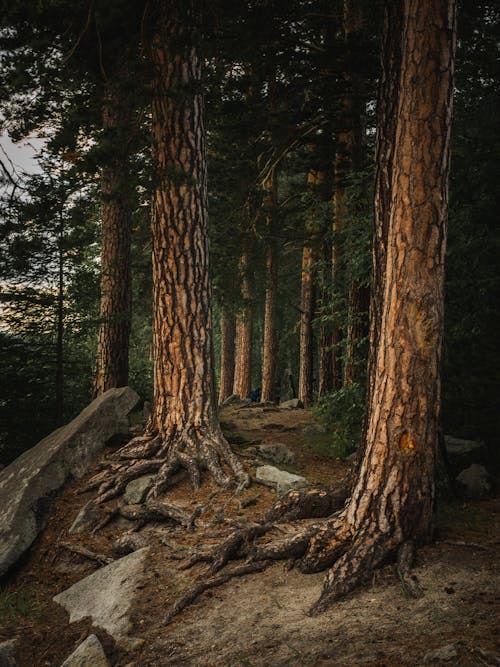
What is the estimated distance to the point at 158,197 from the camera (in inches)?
282

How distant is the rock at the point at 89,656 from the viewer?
3.73 m

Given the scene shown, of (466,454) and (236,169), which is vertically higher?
(236,169)

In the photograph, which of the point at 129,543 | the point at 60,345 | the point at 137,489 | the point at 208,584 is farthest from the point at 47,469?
the point at 60,345

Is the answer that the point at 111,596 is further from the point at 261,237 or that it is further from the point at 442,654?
the point at 261,237

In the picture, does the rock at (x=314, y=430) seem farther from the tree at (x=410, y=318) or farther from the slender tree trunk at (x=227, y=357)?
the slender tree trunk at (x=227, y=357)

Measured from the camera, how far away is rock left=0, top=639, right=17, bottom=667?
3.98m

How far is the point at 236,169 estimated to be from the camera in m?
13.4

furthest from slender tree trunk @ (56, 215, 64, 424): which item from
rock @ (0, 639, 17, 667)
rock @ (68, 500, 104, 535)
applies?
rock @ (0, 639, 17, 667)

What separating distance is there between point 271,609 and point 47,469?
4226 mm

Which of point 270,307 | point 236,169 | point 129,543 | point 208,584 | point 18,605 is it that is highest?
point 236,169

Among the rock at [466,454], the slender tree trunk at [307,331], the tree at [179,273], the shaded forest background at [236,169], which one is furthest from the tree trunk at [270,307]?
the rock at [466,454]

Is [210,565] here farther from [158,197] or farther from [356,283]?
[356,283]

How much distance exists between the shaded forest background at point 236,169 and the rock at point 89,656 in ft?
17.4

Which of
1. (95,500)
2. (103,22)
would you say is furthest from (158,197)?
(95,500)
